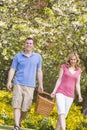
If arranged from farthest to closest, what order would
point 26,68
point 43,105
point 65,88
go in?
point 43,105
point 65,88
point 26,68

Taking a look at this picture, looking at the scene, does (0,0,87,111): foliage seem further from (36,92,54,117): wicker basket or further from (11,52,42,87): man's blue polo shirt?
Answer: (11,52,42,87): man's blue polo shirt

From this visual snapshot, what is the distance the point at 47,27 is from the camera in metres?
12.7

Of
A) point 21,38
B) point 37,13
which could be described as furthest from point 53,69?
point 21,38

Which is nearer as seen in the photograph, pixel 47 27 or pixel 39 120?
pixel 39 120

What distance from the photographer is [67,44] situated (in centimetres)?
1309

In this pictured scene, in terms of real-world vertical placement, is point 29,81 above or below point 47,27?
above

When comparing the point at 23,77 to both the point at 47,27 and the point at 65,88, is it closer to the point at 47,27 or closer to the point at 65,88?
the point at 65,88

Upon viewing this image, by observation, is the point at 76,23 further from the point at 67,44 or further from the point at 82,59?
the point at 82,59

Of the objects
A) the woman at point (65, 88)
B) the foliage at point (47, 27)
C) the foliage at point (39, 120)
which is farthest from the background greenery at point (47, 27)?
the woman at point (65, 88)

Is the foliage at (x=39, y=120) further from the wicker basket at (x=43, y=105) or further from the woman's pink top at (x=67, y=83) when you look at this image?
the woman's pink top at (x=67, y=83)

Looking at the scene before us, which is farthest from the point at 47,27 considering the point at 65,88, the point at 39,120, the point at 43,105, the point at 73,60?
the point at 65,88

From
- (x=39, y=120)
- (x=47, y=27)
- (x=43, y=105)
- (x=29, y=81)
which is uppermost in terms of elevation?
(x=29, y=81)

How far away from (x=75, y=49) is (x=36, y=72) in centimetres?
478

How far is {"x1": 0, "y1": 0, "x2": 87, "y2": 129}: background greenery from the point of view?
12.5 m
